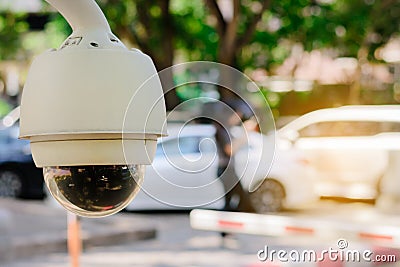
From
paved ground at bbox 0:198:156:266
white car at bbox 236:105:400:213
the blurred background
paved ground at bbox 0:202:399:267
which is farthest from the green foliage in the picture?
paved ground at bbox 0:202:399:267

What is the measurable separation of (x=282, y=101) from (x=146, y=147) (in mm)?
17954

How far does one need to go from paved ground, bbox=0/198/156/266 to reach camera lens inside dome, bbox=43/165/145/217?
735 centimetres

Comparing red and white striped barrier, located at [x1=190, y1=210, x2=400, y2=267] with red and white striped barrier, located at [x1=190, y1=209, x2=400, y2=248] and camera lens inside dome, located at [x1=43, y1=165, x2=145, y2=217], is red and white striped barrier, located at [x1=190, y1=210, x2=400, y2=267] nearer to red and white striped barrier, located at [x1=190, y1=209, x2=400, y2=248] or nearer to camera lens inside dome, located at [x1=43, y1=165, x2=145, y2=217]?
red and white striped barrier, located at [x1=190, y1=209, x2=400, y2=248]

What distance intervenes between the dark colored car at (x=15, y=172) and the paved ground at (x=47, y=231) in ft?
7.91

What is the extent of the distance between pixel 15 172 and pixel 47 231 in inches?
193

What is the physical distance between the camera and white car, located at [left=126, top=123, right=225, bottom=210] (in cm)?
168

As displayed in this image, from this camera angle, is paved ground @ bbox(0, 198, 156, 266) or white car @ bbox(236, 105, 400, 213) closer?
paved ground @ bbox(0, 198, 156, 266)

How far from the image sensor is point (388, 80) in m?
23.0

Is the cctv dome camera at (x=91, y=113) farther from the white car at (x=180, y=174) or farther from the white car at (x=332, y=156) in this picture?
the white car at (x=332, y=156)

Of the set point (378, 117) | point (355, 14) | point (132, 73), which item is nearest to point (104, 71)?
point (132, 73)

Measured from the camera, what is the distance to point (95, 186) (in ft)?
5.16

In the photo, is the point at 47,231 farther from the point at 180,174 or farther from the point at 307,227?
the point at 180,174

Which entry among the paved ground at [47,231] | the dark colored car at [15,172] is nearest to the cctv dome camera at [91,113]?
the paved ground at [47,231]

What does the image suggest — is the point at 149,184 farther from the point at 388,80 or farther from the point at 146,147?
the point at 388,80
